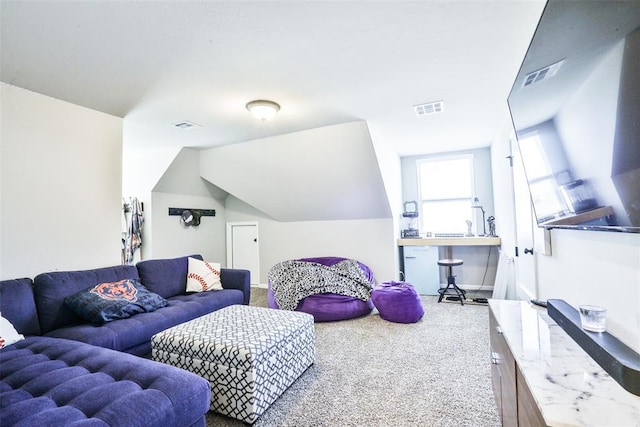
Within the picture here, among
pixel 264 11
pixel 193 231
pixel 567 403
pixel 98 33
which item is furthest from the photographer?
pixel 193 231

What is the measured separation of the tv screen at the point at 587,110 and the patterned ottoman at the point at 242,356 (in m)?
1.77

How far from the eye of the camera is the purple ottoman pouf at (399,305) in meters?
3.32

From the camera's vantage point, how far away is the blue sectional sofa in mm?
1174

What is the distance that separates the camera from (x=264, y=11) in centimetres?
163

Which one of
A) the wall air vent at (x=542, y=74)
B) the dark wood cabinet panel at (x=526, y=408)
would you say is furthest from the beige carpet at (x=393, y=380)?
the wall air vent at (x=542, y=74)

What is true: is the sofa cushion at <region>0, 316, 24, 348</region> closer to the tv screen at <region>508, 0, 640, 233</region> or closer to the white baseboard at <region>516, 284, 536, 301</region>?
the tv screen at <region>508, 0, 640, 233</region>

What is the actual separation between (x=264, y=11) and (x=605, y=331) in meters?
2.16

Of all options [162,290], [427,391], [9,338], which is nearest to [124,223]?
[162,290]

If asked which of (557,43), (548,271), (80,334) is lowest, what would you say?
(80,334)

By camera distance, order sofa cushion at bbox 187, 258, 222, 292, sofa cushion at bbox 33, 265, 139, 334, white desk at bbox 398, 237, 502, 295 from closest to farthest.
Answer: sofa cushion at bbox 33, 265, 139, 334 → sofa cushion at bbox 187, 258, 222, 292 → white desk at bbox 398, 237, 502, 295

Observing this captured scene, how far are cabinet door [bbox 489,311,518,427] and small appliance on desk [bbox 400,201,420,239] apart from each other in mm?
3296

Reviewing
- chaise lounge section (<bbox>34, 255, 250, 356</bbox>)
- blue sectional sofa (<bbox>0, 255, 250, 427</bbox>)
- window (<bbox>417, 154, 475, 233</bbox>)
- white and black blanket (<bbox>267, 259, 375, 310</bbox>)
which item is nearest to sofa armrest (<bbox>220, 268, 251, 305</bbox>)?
chaise lounge section (<bbox>34, 255, 250, 356</bbox>)

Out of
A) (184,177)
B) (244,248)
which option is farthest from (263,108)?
(244,248)

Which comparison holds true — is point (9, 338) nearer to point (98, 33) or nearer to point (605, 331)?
point (98, 33)
